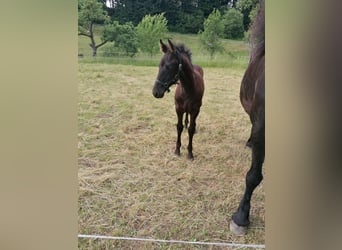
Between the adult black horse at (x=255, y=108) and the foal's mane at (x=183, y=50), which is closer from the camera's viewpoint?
the adult black horse at (x=255, y=108)

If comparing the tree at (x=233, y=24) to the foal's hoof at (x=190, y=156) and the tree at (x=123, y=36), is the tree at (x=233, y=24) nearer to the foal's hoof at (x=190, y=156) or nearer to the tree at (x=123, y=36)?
the tree at (x=123, y=36)

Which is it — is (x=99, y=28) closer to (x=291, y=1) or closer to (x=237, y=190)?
(x=291, y=1)

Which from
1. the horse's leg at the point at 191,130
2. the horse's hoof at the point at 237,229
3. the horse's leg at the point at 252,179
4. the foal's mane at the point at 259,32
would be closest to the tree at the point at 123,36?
the horse's leg at the point at 191,130

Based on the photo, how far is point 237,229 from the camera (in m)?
1.44

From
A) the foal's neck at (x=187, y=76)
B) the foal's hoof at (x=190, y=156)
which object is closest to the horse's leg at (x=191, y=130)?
the foal's hoof at (x=190, y=156)

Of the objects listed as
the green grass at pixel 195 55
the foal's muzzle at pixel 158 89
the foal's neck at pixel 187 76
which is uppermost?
the green grass at pixel 195 55

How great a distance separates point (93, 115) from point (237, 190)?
2.41ft

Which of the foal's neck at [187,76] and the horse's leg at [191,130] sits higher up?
the foal's neck at [187,76]

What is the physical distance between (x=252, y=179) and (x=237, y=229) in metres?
0.23

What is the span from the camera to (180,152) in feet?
4.98

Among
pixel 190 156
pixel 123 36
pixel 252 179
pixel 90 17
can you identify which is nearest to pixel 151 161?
pixel 190 156

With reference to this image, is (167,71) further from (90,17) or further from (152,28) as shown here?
(90,17)

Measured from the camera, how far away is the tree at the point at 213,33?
1.46m

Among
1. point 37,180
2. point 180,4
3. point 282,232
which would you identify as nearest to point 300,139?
point 282,232
